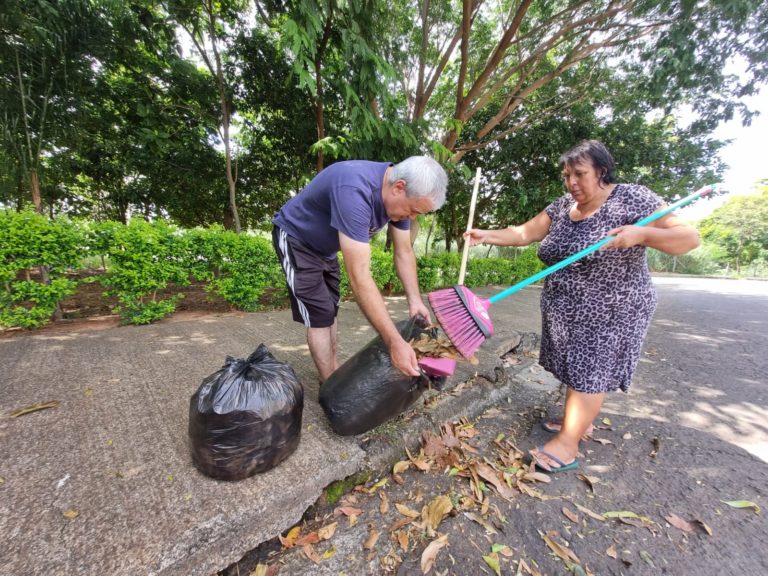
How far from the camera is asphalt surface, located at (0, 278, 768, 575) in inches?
42.1

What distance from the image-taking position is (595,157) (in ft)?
4.86

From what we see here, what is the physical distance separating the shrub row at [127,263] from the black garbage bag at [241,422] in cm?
279

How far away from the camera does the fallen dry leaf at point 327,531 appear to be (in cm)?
127

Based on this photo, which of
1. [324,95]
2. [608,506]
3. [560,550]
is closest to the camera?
[560,550]

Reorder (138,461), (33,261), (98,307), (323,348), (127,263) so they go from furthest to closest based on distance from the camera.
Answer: (98,307) < (127,263) < (33,261) < (323,348) < (138,461)

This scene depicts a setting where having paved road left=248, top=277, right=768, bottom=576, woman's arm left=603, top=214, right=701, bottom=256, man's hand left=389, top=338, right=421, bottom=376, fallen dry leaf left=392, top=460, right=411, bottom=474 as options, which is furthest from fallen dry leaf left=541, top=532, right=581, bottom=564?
woman's arm left=603, top=214, right=701, bottom=256

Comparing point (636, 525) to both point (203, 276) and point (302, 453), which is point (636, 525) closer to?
point (302, 453)

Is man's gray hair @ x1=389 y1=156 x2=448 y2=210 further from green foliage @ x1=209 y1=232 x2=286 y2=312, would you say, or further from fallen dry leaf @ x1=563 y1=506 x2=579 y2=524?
green foliage @ x1=209 y1=232 x2=286 y2=312

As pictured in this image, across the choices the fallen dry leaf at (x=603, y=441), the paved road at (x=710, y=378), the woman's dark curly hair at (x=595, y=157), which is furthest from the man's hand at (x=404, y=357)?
the paved road at (x=710, y=378)

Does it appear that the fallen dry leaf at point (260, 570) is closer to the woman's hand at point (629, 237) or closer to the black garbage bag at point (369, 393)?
the black garbage bag at point (369, 393)

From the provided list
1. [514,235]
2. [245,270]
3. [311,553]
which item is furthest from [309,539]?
[245,270]

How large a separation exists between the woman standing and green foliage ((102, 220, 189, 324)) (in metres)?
3.84

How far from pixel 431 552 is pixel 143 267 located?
3.75m

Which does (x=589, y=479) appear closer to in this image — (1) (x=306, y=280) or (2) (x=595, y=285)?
(2) (x=595, y=285)
